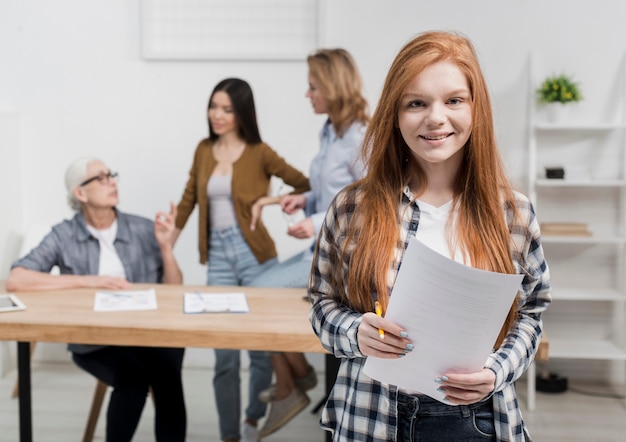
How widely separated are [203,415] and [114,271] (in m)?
0.97

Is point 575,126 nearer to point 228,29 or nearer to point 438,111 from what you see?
point 228,29

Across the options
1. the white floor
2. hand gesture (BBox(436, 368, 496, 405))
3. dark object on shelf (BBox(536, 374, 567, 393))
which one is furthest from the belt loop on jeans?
hand gesture (BBox(436, 368, 496, 405))

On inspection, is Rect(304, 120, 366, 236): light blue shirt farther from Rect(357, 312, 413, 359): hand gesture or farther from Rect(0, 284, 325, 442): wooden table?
Rect(357, 312, 413, 359): hand gesture

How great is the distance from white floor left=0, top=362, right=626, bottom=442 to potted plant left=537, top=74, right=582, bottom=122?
145 cm

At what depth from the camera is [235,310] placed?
8.74 feet

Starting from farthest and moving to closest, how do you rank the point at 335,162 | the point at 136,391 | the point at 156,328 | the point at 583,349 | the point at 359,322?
the point at 583,349 < the point at 335,162 < the point at 136,391 < the point at 156,328 < the point at 359,322

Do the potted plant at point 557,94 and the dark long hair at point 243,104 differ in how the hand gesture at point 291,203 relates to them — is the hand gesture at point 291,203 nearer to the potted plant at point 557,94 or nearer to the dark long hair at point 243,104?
the dark long hair at point 243,104

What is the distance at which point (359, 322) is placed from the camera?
1371 millimetres

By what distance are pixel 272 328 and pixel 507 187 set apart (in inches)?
46.7

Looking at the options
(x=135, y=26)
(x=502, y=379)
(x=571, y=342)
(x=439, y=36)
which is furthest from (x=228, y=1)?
(x=502, y=379)

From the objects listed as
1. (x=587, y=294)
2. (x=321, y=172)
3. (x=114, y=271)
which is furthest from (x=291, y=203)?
(x=587, y=294)

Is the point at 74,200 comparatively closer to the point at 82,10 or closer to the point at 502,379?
the point at 82,10

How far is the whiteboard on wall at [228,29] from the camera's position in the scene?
13.8 ft

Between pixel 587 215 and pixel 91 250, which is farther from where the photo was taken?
pixel 587 215
